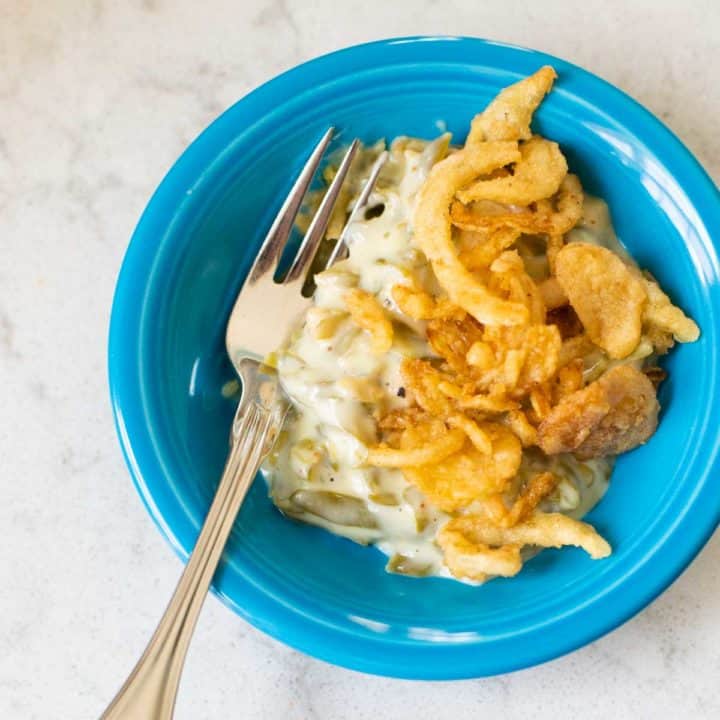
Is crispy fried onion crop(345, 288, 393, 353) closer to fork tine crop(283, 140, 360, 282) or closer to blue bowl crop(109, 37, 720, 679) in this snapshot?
fork tine crop(283, 140, 360, 282)

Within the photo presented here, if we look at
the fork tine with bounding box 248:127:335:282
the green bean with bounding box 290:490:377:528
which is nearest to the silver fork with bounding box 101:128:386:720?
the fork tine with bounding box 248:127:335:282

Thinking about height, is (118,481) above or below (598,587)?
below

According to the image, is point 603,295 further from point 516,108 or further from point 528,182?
point 516,108

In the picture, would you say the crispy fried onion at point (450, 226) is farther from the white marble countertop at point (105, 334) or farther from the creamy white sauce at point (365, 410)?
the white marble countertop at point (105, 334)

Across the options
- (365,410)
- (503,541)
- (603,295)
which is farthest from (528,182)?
(503,541)

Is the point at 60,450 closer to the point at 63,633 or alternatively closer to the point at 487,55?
the point at 63,633

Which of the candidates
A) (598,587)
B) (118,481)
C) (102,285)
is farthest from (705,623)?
(102,285)
